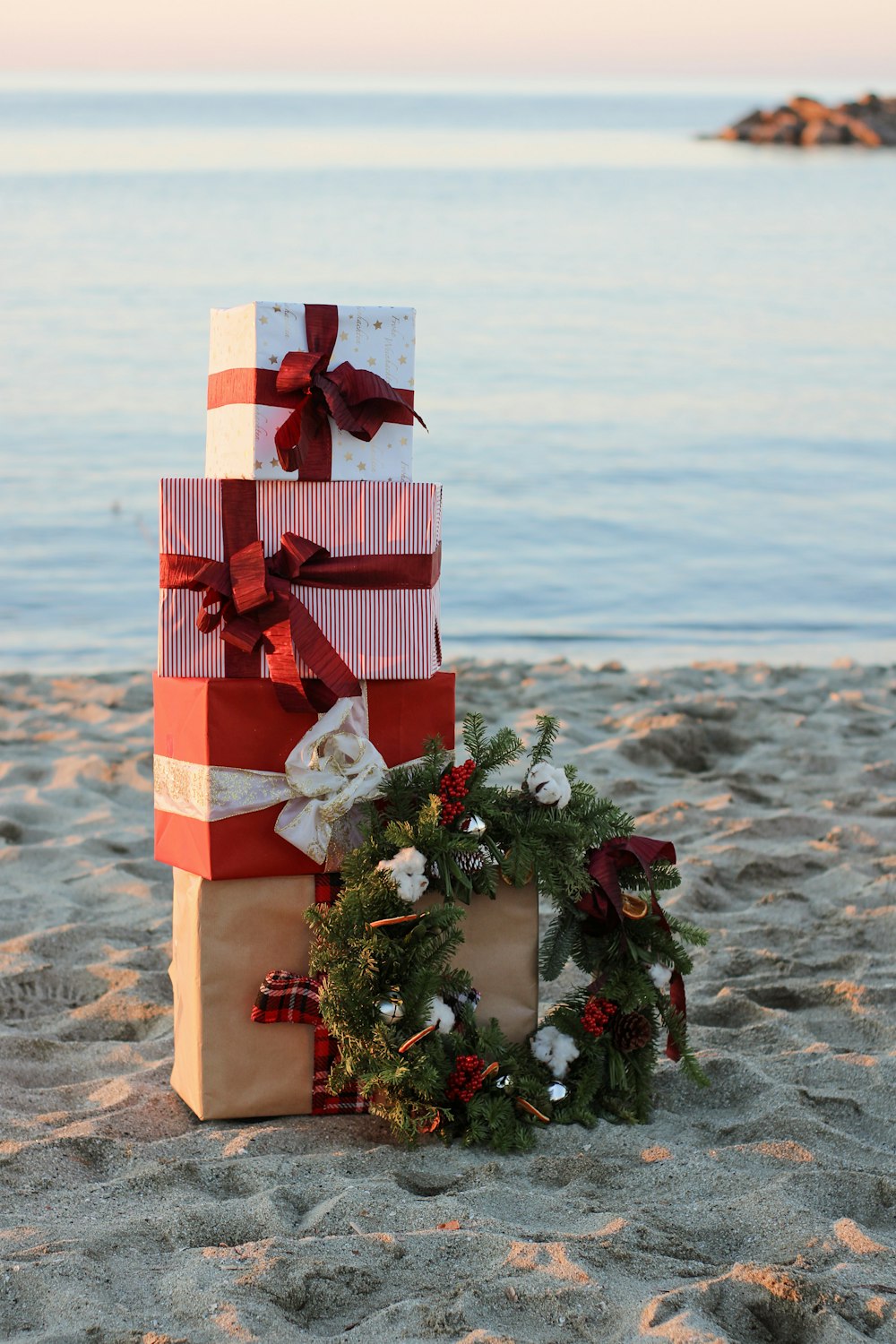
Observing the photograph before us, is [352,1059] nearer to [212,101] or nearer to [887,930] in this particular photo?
[887,930]

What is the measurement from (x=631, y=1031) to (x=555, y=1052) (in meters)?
0.17

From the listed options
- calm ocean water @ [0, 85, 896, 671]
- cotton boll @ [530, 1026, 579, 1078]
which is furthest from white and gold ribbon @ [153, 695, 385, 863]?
calm ocean water @ [0, 85, 896, 671]

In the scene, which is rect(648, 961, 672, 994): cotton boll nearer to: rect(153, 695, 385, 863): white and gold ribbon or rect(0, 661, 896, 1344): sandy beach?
rect(0, 661, 896, 1344): sandy beach

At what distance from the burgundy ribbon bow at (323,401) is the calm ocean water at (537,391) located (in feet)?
19.1

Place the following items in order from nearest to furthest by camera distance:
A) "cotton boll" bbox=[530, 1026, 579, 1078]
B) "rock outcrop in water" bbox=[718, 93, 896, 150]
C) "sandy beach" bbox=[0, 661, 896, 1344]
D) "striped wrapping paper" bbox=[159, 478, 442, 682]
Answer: "sandy beach" bbox=[0, 661, 896, 1344], "striped wrapping paper" bbox=[159, 478, 442, 682], "cotton boll" bbox=[530, 1026, 579, 1078], "rock outcrop in water" bbox=[718, 93, 896, 150]

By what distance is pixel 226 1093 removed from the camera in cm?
282

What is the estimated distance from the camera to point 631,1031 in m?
2.87

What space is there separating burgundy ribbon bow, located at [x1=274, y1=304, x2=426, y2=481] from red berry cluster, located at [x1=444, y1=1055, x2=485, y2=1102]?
3.89ft

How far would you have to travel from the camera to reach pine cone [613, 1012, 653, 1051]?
2.86 meters

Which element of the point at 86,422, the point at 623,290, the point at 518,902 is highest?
the point at 623,290

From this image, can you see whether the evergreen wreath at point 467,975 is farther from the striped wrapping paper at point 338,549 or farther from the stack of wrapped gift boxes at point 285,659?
the striped wrapping paper at point 338,549

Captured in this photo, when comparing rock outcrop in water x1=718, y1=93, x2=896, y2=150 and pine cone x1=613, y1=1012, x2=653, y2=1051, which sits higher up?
rock outcrop in water x1=718, y1=93, x2=896, y2=150

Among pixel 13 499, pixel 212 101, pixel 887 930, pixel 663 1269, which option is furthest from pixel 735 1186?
pixel 212 101

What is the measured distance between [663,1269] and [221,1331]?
0.71 m
